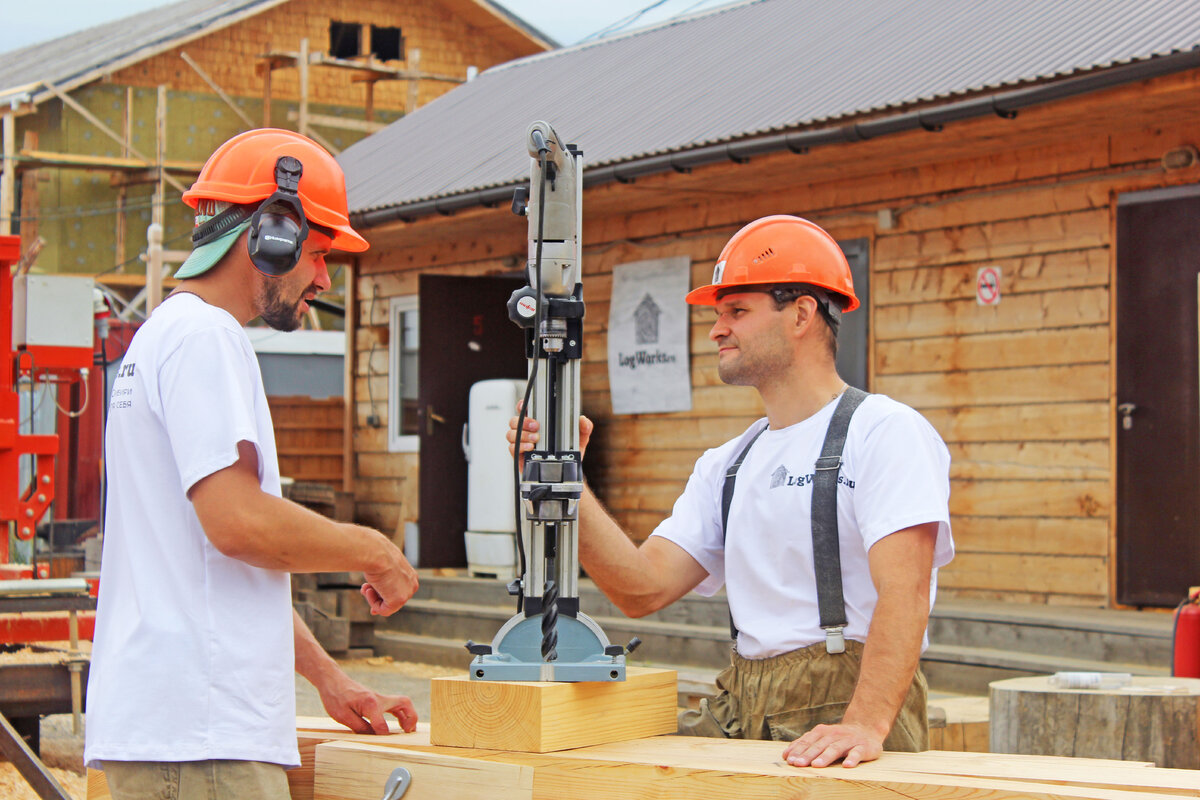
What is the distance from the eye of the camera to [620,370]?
37.9 ft

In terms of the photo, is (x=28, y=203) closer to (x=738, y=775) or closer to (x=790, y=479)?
(x=790, y=479)

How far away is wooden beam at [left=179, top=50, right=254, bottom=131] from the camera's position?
86.3 ft

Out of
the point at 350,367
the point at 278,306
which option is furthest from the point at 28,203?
the point at 278,306

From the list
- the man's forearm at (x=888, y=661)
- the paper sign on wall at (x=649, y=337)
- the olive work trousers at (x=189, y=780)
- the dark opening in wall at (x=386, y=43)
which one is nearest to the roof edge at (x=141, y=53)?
the dark opening in wall at (x=386, y=43)

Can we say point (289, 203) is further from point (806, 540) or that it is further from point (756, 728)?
point (756, 728)

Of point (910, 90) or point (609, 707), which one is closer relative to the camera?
point (609, 707)

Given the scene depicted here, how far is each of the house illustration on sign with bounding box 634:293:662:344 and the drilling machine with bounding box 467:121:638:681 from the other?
8291mm

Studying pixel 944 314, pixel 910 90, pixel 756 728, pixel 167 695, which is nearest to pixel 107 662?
pixel 167 695

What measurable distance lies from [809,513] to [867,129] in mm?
5708

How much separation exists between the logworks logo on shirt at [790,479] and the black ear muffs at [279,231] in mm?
1133

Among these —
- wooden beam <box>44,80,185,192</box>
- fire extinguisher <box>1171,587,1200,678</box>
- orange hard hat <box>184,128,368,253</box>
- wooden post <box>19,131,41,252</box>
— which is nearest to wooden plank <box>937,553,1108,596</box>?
fire extinguisher <box>1171,587,1200,678</box>

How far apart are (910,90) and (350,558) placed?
657 centimetres

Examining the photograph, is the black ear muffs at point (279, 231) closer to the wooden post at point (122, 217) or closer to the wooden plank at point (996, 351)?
the wooden plank at point (996, 351)

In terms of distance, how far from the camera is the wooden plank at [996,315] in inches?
343
